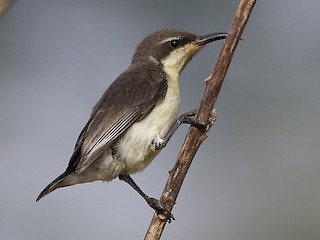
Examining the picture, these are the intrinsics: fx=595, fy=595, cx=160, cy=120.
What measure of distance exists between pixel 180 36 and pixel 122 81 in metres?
0.51

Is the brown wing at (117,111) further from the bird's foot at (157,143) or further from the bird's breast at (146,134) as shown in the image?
the bird's foot at (157,143)

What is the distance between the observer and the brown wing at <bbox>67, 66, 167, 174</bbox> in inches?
139

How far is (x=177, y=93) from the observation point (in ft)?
12.4

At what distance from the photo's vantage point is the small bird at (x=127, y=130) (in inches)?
139

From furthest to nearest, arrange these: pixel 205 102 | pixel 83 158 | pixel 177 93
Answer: pixel 177 93 < pixel 83 158 < pixel 205 102

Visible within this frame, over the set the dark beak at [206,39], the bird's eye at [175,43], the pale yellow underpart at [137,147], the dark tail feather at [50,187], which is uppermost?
the dark beak at [206,39]

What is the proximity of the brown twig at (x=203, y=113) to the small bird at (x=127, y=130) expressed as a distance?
0.55 meters

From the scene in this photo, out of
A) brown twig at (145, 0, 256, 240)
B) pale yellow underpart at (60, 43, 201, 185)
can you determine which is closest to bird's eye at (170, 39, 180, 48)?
pale yellow underpart at (60, 43, 201, 185)

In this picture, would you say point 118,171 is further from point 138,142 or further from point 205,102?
point 205,102

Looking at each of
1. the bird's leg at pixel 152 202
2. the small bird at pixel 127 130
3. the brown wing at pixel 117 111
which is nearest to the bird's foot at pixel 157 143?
the small bird at pixel 127 130

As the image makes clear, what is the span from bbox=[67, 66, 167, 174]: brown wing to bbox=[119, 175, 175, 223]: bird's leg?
35 centimetres

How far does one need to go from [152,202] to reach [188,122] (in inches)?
Result: 22.6

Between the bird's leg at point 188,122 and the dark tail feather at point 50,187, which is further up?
the bird's leg at point 188,122

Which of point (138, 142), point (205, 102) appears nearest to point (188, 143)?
point (205, 102)
